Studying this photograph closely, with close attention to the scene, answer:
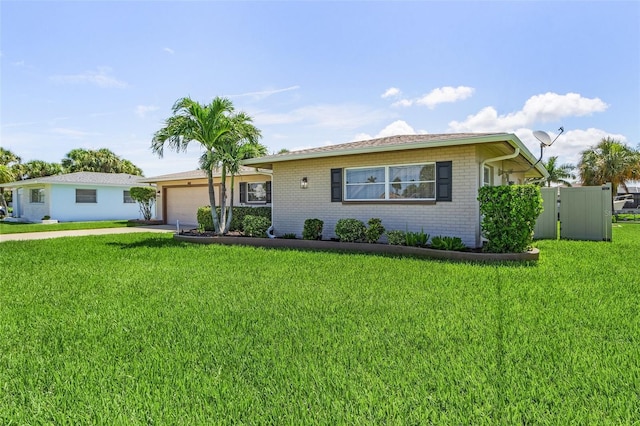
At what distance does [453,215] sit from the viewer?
9.08 meters

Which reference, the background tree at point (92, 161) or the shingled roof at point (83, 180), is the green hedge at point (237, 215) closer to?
the shingled roof at point (83, 180)

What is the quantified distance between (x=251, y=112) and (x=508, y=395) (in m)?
11.7

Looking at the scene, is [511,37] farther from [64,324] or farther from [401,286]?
[64,324]

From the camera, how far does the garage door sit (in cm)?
1928

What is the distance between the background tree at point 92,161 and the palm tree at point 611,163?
142ft

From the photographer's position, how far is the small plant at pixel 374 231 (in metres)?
9.68

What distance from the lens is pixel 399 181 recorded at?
32.9ft

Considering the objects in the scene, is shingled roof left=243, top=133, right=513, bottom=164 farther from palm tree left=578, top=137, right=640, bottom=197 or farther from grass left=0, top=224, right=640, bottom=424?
palm tree left=578, top=137, right=640, bottom=197

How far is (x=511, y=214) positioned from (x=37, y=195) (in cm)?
2876

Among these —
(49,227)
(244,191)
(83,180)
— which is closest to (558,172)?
(244,191)

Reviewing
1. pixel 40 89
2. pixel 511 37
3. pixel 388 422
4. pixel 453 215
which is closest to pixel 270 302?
pixel 388 422

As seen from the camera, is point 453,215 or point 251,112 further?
point 251,112

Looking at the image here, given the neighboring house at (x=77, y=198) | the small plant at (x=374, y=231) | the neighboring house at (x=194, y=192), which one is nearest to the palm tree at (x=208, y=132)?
the neighboring house at (x=194, y=192)

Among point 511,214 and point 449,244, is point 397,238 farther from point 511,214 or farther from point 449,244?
point 511,214
